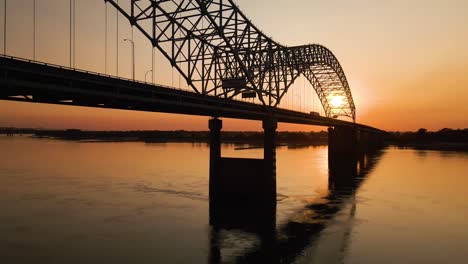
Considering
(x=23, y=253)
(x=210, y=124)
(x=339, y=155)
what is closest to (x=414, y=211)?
(x=210, y=124)

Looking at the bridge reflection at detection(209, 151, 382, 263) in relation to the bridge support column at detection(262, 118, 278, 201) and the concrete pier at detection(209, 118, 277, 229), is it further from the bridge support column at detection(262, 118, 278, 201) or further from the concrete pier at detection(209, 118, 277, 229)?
the bridge support column at detection(262, 118, 278, 201)

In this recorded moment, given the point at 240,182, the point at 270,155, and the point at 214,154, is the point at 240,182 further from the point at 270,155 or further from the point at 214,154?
the point at 270,155

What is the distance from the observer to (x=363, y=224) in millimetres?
34531

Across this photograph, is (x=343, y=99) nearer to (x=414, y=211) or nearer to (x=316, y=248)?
(x=414, y=211)

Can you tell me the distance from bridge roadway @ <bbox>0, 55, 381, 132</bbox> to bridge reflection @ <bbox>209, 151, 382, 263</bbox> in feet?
37.1

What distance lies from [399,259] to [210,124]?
89.4ft

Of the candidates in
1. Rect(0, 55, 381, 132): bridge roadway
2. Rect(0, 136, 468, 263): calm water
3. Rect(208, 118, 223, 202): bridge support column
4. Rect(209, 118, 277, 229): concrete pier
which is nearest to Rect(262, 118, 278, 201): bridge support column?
Rect(209, 118, 277, 229): concrete pier

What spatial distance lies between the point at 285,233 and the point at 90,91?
716 inches

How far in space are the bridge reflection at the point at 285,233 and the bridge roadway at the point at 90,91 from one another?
11315 mm

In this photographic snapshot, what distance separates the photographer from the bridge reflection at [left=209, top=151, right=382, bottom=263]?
976 inches

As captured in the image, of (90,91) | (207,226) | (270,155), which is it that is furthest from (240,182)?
(90,91)

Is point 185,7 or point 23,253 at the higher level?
point 185,7

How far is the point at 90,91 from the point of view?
2594 cm

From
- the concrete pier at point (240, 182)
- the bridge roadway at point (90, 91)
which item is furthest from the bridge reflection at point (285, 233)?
the bridge roadway at point (90, 91)
